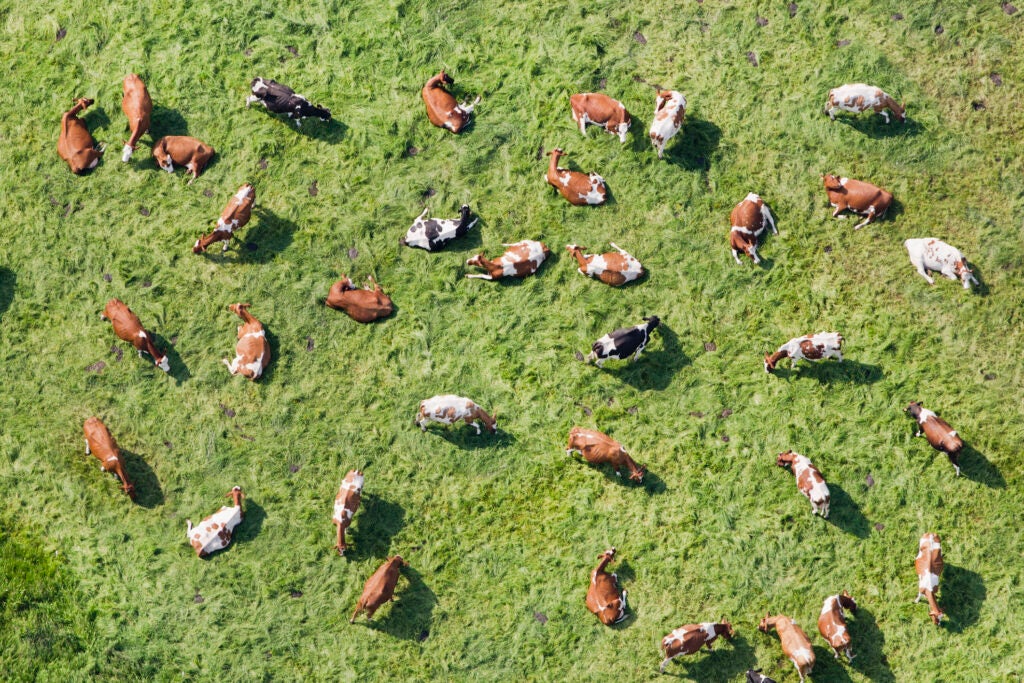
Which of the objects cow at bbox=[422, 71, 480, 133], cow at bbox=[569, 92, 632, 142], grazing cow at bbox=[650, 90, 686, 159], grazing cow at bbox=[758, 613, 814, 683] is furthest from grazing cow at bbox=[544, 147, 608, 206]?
grazing cow at bbox=[758, 613, 814, 683]

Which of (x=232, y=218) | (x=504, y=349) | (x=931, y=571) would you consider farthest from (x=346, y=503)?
(x=931, y=571)

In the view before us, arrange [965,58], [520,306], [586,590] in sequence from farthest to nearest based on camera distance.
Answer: [965,58] < [520,306] < [586,590]

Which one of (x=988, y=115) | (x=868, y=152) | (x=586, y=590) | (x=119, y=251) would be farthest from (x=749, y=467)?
(x=119, y=251)

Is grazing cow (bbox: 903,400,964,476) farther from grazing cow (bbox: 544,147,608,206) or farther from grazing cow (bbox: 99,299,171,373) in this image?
grazing cow (bbox: 99,299,171,373)

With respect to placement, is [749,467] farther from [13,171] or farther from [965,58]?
[13,171]

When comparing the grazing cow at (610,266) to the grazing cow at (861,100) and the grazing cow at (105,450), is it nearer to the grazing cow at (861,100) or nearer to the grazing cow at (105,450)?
the grazing cow at (861,100)
